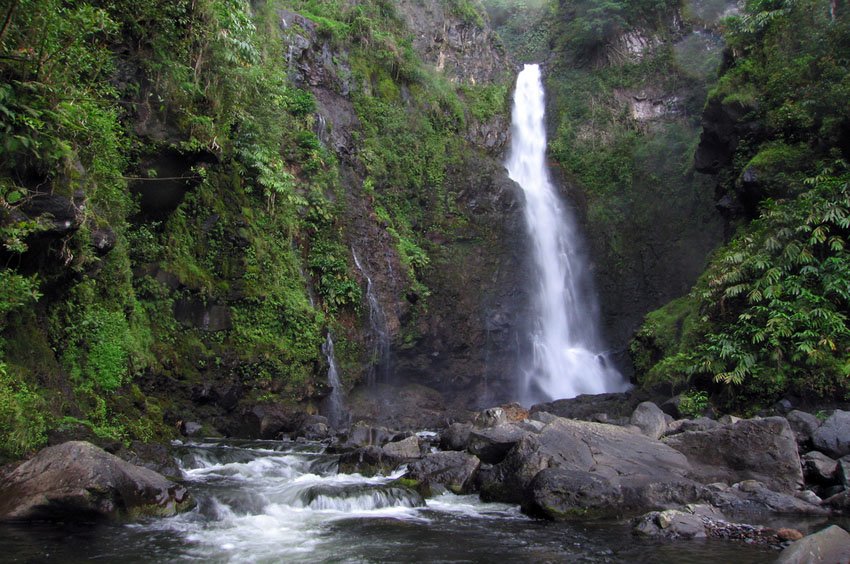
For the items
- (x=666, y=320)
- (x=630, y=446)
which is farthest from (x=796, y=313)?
(x=630, y=446)

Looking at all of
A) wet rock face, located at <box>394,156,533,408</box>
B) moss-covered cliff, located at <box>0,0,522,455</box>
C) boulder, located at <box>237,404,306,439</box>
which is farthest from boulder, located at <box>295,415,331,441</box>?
wet rock face, located at <box>394,156,533,408</box>

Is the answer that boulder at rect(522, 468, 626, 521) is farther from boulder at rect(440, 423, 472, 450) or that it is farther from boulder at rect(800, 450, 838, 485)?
boulder at rect(800, 450, 838, 485)

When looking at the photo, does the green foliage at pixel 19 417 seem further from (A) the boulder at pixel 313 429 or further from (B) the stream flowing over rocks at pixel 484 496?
(A) the boulder at pixel 313 429

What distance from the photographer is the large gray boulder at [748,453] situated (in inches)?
315

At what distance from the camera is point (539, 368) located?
66.6ft

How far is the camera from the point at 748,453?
27.3 feet

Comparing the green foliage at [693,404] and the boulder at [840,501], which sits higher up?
the green foliage at [693,404]

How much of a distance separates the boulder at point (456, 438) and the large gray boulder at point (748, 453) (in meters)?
3.49

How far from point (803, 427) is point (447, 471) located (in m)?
6.17

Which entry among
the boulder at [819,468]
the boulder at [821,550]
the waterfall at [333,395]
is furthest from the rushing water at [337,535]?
the waterfall at [333,395]

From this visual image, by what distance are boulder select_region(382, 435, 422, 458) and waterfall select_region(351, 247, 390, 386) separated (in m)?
7.09

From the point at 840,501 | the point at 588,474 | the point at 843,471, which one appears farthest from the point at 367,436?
the point at 843,471

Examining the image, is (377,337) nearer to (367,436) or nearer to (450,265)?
(450,265)

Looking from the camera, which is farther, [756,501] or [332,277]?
[332,277]
